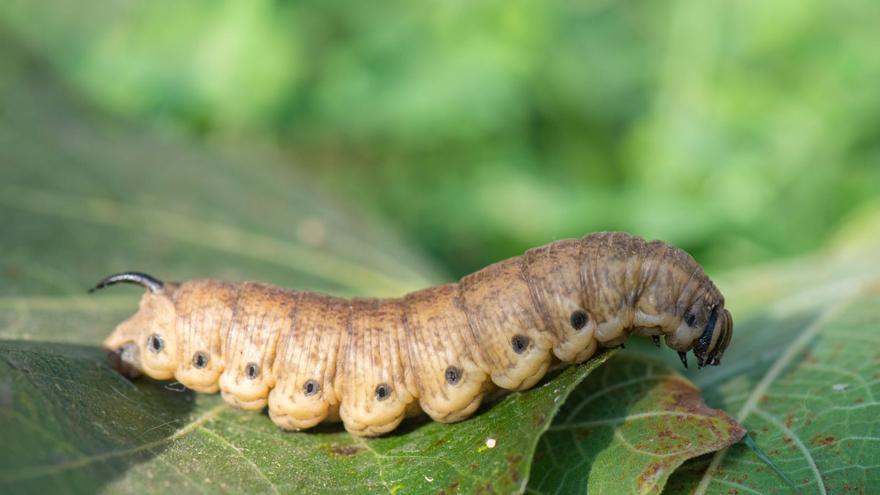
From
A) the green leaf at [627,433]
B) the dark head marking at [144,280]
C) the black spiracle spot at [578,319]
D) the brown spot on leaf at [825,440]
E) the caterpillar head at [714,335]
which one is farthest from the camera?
the dark head marking at [144,280]

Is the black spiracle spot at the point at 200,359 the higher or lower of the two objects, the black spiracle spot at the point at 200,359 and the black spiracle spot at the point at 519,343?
the higher

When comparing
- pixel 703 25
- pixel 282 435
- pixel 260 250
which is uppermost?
pixel 703 25

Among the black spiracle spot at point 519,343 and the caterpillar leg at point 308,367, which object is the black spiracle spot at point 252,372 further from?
the black spiracle spot at point 519,343

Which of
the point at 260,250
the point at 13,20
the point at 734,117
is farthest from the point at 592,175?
the point at 13,20

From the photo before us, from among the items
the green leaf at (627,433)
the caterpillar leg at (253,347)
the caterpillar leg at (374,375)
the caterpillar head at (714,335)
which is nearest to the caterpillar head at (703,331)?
the caterpillar head at (714,335)

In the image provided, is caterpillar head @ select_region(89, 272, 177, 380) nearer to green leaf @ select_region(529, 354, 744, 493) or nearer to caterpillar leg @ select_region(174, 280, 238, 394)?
caterpillar leg @ select_region(174, 280, 238, 394)

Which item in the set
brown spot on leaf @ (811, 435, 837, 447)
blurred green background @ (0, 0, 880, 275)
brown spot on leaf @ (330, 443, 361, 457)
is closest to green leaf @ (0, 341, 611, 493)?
brown spot on leaf @ (330, 443, 361, 457)

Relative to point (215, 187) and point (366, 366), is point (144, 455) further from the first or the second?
point (215, 187)
